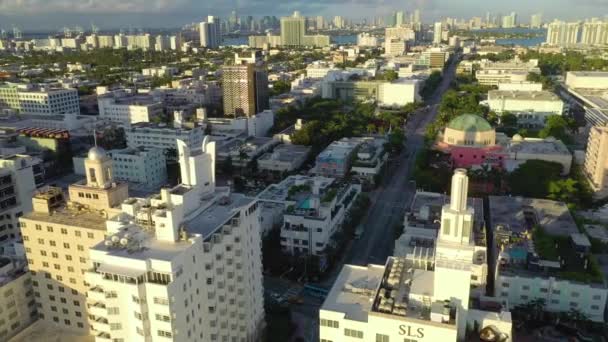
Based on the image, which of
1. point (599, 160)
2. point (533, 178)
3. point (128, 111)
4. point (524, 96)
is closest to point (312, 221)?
point (533, 178)

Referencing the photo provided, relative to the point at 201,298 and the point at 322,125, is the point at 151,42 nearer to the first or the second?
the point at 322,125

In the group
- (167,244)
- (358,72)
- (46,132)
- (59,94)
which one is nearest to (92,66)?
(59,94)

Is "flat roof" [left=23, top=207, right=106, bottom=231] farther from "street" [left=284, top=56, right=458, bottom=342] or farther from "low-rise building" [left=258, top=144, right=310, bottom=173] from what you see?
"low-rise building" [left=258, top=144, right=310, bottom=173]

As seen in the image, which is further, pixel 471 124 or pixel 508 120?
pixel 508 120

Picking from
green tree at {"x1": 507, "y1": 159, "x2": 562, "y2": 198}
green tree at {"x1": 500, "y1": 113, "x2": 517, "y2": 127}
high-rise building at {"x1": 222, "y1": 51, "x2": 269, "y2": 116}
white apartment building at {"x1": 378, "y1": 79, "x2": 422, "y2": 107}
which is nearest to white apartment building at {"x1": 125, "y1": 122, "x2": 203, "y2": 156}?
high-rise building at {"x1": 222, "y1": 51, "x2": 269, "y2": 116}

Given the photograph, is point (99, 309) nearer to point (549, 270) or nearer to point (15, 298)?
point (15, 298)

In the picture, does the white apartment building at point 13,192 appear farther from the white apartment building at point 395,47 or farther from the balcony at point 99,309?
the white apartment building at point 395,47
